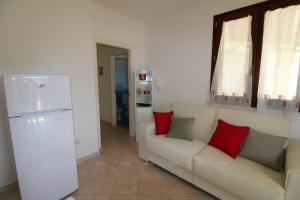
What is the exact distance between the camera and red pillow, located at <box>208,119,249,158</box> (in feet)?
5.74

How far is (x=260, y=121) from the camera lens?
1.83m

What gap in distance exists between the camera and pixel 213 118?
7.33 feet

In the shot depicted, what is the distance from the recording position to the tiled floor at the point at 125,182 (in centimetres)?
176

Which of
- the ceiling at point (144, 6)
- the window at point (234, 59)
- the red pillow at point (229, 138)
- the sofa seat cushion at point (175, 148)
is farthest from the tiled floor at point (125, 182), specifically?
the ceiling at point (144, 6)

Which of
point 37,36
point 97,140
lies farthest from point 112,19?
→ point 97,140

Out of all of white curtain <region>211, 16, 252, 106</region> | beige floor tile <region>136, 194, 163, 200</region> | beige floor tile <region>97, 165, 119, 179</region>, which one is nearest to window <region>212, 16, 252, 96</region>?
white curtain <region>211, 16, 252, 106</region>

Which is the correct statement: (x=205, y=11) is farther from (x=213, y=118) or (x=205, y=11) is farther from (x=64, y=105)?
(x=64, y=105)

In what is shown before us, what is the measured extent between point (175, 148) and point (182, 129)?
0.38 metres

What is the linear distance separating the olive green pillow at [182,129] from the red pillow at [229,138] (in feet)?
1.11

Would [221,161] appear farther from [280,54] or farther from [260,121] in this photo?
[280,54]

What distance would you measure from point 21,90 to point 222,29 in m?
2.71

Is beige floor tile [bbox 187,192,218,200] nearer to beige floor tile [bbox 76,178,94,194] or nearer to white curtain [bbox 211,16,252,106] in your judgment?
beige floor tile [bbox 76,178,94,194]

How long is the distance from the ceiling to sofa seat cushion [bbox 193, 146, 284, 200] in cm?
245

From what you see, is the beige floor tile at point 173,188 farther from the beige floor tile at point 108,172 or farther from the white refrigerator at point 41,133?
the white refrigerator at point 41,133
